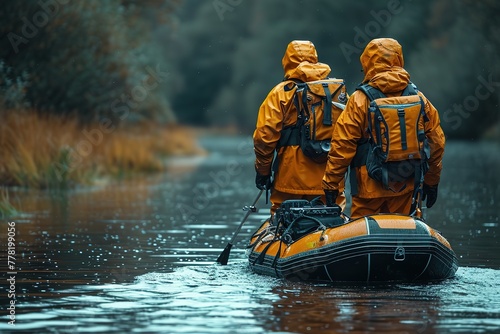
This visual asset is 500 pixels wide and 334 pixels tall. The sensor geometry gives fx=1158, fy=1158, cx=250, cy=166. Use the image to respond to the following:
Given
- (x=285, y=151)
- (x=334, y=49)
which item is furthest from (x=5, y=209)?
(x=334, y=49)

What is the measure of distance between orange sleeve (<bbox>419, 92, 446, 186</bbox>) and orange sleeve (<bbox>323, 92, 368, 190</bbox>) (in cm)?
61

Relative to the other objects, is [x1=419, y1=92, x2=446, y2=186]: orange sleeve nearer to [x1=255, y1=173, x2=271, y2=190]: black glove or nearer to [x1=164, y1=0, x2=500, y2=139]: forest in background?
[x1=255, y1=173, x2=271, y2=190]: black glove

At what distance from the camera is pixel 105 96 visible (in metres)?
26.5

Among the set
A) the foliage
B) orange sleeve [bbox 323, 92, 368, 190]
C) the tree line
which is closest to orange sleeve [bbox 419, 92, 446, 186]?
orange sleeve [bbox 323, 92, 368, 190]

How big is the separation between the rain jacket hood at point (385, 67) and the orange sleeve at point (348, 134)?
215mm

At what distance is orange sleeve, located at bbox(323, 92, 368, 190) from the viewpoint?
9906 mm

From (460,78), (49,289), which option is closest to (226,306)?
(49,289)

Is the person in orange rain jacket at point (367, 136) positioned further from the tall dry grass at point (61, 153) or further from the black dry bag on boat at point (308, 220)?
the tall dry grass at point (61, 153)

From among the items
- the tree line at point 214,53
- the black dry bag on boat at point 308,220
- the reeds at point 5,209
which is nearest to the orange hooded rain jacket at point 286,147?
the black dry bag on boat at point 308,220

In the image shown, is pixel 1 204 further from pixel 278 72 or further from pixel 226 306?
pixel 278 72

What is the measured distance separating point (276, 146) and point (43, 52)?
13294mm

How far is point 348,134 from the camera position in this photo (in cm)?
994

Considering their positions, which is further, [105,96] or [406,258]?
[105,96]

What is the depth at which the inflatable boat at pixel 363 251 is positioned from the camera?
9484mm
